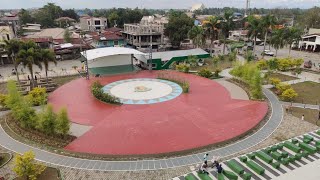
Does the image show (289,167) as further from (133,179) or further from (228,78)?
(228,78)

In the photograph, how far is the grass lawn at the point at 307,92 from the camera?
28547mm

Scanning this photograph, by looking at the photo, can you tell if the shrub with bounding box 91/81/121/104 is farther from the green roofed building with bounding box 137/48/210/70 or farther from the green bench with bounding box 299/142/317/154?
the green bench with bounding box 299/142/317/154

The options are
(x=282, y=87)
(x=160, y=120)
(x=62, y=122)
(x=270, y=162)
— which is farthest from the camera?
(x=282, y=87)

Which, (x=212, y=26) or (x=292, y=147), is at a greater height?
(x=212, y=26)

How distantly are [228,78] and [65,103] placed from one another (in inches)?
904

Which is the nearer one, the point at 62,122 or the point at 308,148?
the point at 308,148

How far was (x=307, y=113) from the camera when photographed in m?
25.0

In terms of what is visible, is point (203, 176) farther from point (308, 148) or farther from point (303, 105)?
point (303, 105)

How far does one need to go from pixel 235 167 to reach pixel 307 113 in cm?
1358

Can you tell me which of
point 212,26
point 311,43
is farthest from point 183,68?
point 311,43

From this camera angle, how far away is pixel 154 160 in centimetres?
1750

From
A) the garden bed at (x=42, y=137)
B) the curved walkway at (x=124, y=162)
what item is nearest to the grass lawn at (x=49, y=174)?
the curved walkway at (x=124, y=162)

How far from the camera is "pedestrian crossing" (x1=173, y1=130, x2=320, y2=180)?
15681mm

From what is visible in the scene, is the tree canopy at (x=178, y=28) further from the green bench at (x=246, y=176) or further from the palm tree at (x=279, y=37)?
the green bench at (x=246, y=176)
